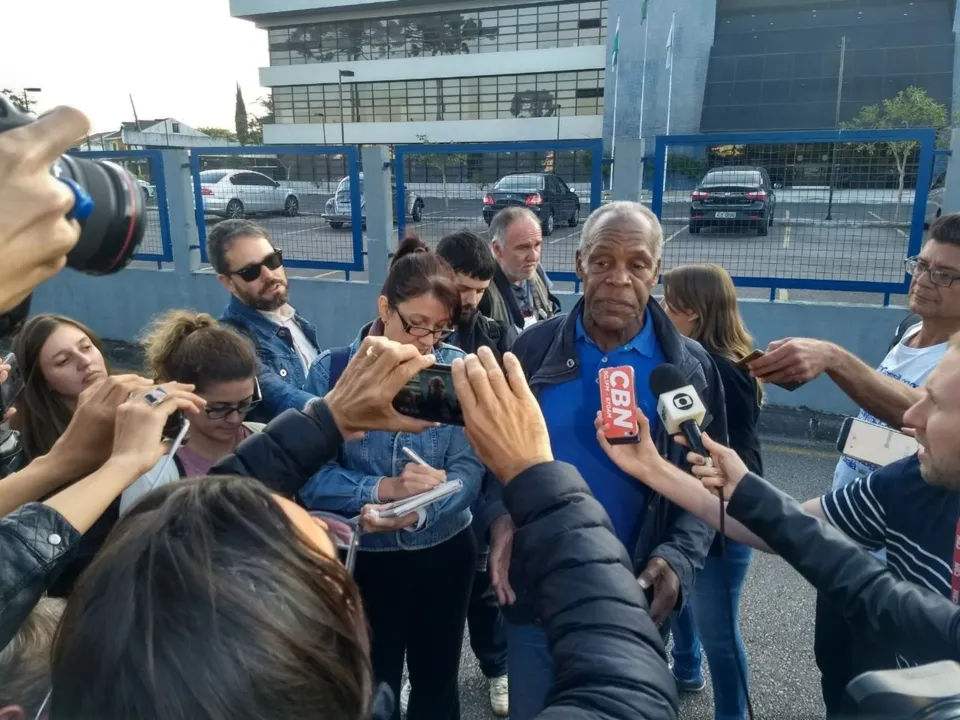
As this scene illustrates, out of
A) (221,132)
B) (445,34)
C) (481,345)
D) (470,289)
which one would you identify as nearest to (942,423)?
(481,345)

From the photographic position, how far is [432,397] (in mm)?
1350

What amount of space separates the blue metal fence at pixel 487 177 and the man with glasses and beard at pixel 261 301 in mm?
2809

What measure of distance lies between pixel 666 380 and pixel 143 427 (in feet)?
4.15

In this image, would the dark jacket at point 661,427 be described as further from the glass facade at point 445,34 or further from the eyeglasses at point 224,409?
the glass facade at point 445,34

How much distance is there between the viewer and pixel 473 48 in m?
38.5

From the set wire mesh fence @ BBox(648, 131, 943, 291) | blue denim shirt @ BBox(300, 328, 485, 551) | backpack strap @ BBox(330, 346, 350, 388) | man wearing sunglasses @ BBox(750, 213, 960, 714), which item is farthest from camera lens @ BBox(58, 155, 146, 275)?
wire mesh fence @ BBox(648, 131, 943, 291)

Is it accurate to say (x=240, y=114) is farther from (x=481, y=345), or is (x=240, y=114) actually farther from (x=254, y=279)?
(x=481, y=345)

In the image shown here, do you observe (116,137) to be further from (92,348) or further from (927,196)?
(927,196)

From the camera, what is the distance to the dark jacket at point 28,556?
43.9 inches

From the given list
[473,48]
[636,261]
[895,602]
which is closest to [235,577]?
[895,602]

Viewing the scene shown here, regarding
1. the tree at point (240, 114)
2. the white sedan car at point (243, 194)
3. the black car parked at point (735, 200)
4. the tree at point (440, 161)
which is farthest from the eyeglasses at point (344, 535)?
the tree at point (240, 114)

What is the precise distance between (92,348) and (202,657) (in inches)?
83.2

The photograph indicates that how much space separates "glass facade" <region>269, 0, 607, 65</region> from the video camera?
125 ft

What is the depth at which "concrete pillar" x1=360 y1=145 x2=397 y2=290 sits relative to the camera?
620cm
